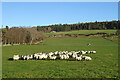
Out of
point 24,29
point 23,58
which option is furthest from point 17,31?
point 23,58

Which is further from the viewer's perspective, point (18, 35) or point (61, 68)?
point (18, 35)

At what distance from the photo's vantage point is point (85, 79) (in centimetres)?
1129

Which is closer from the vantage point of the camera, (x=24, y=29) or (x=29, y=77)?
(x=29, y=77)

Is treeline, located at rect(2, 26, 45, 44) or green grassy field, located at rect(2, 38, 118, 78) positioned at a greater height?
treeline, located at rect(2, 26, 45, 44)

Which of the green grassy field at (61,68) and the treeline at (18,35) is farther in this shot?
the treeline at (18,35)

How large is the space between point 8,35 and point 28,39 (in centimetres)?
804

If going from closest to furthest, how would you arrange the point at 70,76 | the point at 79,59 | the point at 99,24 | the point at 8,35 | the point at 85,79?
the point at 85,79
the point at 70,76
the point at 79,59
the point at 8,35
the point at 99,24

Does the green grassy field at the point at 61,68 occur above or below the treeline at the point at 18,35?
below

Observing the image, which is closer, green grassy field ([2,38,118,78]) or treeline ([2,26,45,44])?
green grassy field ([2,38,118,78])

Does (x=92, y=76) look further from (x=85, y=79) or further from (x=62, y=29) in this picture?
(x=62, y=29)

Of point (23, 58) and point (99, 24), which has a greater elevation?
point (99, 24)

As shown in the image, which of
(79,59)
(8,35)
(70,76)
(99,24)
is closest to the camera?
(70,76)

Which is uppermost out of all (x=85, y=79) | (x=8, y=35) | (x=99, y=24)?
(x=99, y=24)

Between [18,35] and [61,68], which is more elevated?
[18,35]
